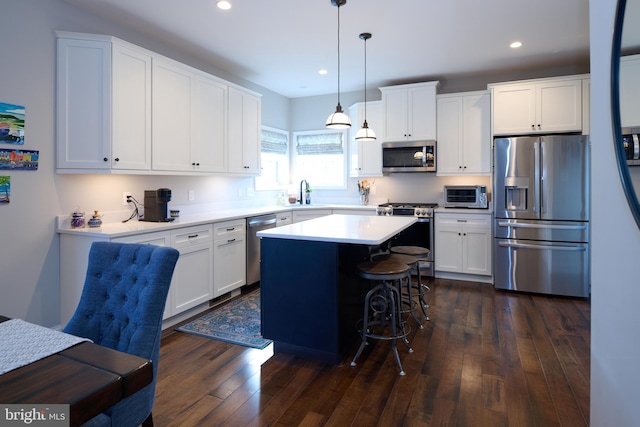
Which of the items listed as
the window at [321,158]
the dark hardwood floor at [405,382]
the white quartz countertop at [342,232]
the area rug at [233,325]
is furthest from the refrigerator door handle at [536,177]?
the area rug at [233,325]

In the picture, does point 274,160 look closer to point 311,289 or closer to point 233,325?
point 233,325

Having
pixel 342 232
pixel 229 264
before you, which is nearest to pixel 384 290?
pixel 342 232

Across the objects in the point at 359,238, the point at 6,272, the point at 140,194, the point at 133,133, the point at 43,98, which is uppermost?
the point at 43,98

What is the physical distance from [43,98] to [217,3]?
1.51 m

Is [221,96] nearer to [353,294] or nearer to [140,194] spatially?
[140,194]

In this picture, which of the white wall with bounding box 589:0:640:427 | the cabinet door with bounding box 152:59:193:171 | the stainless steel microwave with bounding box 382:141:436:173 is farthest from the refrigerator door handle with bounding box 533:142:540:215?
the cabinet door with bounding box 152:59:193:171

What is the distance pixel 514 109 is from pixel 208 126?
3563 mm

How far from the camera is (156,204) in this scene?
3438mm

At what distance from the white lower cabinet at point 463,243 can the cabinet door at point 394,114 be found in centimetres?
124

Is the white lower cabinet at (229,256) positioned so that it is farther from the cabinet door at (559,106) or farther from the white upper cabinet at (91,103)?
the cabinet door at (559,106)

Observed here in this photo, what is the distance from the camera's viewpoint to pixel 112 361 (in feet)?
3.31

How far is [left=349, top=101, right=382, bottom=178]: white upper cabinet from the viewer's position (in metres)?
5.39

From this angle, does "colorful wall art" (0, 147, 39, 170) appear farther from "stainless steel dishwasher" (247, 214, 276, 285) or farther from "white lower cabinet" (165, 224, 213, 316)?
"stainless steel dishwasher" (247, 214, 276, 285)

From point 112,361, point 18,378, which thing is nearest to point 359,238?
point 112,361
